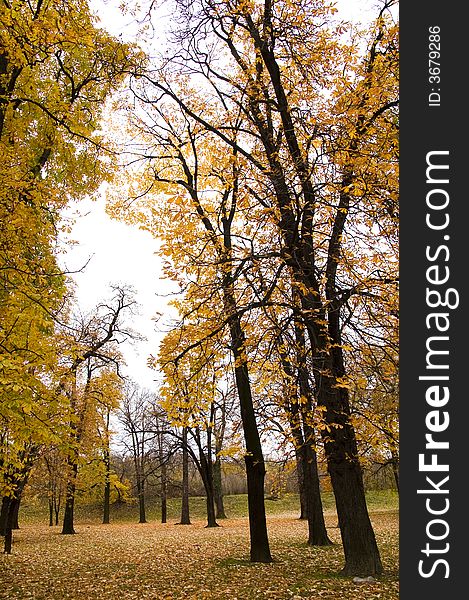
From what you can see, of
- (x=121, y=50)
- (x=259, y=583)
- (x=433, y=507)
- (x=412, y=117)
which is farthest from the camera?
(x=121, y=50)

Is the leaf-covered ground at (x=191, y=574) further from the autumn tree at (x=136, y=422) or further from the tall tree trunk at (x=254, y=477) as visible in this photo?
the autumn tree at (x=136, y=422)

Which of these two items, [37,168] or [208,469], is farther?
[208,469]

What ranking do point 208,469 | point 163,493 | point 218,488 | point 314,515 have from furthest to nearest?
point 163,493 → point 218,488 → point 208,469 → point 314,515

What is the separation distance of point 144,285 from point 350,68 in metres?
17.1

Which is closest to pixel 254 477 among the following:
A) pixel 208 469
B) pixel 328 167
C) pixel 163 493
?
pixel 328 167

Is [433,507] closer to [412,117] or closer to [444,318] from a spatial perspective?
[444,318]

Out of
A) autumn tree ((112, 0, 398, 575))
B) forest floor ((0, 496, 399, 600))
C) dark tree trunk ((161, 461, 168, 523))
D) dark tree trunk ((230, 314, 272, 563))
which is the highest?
autumn tree ((112, 0, 398, 575))

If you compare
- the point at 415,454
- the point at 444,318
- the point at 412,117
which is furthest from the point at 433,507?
the point at 412,117

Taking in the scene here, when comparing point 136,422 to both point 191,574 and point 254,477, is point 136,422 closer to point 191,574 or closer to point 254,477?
point 254,477

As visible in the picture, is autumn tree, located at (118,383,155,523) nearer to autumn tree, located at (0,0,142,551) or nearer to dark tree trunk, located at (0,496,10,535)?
dark tree trunk, located at (0,496,10,535)

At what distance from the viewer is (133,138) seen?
11.5 meters

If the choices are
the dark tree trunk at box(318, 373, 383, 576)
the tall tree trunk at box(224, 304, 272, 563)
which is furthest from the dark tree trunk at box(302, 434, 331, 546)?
the dark tree trunk at box(318, 373, 383, 576)

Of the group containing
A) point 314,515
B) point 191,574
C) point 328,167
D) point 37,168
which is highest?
point 37,168

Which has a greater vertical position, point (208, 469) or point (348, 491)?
point (348, 491)
